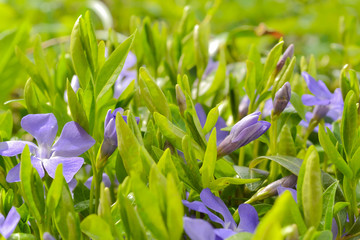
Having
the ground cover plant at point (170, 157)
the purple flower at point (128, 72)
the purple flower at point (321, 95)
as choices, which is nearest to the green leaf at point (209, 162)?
the ground cover plant at point (170, 157)

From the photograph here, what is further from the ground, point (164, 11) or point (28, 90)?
point (28, 90)

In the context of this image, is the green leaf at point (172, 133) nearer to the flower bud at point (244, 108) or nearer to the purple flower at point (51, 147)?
the purple flower at point (51, 147)

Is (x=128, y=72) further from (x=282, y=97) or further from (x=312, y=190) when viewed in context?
(x=312, y=190)

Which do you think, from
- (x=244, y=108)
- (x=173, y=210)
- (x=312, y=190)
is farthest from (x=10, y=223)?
(x=244, y=108)

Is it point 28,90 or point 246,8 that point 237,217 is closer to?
point 28,90

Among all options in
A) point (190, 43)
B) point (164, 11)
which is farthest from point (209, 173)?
point (164, 11)

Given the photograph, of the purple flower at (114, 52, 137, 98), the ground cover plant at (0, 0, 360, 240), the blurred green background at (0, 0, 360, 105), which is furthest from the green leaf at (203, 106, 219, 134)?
the blurred green background at (0, 0, 360, 105)

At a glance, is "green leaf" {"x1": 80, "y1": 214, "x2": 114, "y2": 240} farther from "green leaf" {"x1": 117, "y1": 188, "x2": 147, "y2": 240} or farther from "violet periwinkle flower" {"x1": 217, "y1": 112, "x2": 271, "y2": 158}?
"violet periwinkle flower" {"x1": 217, "y1": 112, "x2": 271, "y2": 158}
